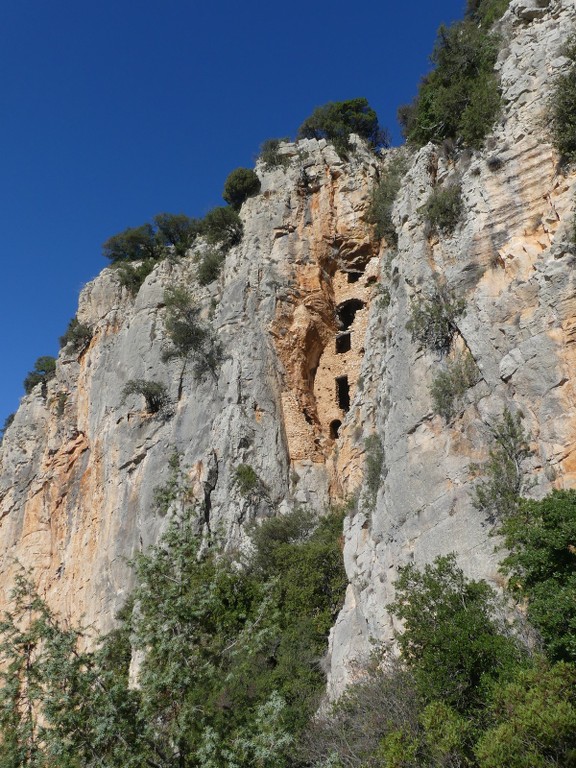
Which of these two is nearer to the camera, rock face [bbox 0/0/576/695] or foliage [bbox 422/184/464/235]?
rock face [bbox 0/0/576/695]

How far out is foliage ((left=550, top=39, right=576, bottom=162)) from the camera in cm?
1241

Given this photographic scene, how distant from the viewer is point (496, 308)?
1246cm

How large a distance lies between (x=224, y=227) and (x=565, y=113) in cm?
1870

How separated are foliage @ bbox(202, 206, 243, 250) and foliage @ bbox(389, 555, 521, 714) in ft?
71.8

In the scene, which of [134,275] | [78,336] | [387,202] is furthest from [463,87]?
[78,336]

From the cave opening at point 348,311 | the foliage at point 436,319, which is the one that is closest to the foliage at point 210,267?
the cave opening at point 348,311

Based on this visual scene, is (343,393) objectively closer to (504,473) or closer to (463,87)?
(463,87)

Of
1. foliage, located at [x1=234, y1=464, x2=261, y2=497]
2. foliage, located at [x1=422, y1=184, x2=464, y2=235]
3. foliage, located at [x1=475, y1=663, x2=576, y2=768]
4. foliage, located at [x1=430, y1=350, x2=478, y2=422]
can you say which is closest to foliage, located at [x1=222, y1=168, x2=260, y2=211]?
foliage, located at [x1=234, y1=464, x2=261, y2=497]

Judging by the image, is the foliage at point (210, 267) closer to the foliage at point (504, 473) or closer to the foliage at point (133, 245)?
the foliage at point (133, 245)

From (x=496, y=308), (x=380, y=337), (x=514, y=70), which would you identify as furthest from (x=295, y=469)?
(x=514, y=70)

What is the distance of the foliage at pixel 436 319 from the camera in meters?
13.5

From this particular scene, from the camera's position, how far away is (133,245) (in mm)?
37375

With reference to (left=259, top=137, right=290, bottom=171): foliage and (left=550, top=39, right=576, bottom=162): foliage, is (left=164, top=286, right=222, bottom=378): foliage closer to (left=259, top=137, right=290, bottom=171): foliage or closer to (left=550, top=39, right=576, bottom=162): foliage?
(left=259, top=137, right=290, bottom=171): foliage

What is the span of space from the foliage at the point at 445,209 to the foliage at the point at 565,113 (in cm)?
264
